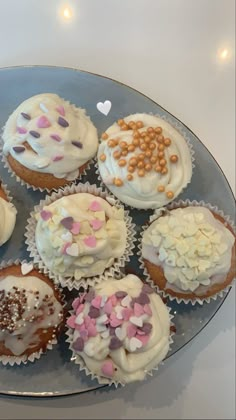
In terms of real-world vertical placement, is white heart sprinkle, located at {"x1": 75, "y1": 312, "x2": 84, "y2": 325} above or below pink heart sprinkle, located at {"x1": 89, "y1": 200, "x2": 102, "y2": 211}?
below

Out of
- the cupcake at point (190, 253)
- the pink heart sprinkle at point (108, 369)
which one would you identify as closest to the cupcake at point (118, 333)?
the pink heart sprinkle at point (108, 369)

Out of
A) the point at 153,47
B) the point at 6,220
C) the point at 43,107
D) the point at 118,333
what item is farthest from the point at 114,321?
the point at 153,47

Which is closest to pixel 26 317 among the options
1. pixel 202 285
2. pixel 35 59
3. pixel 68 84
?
pixel 202 285

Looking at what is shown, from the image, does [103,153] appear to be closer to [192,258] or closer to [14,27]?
[192,258]

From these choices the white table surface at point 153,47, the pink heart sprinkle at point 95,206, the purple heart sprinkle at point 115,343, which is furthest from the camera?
the white table surface at point 153,47

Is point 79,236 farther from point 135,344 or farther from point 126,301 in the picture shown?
point 135,344

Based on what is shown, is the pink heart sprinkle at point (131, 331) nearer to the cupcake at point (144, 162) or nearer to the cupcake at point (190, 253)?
the cupcake at point (190, 253)

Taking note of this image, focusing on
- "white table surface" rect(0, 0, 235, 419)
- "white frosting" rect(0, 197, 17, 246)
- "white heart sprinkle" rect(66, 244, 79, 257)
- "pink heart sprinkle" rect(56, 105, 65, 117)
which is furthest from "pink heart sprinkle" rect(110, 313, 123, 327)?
"white table surface" rect(0, 0, 235, 419)

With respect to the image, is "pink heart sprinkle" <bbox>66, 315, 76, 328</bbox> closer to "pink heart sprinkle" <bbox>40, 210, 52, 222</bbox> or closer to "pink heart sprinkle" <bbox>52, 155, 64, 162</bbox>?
"pink heart sprinkle" <bbox>40, 210, 52, 222</bbox>
